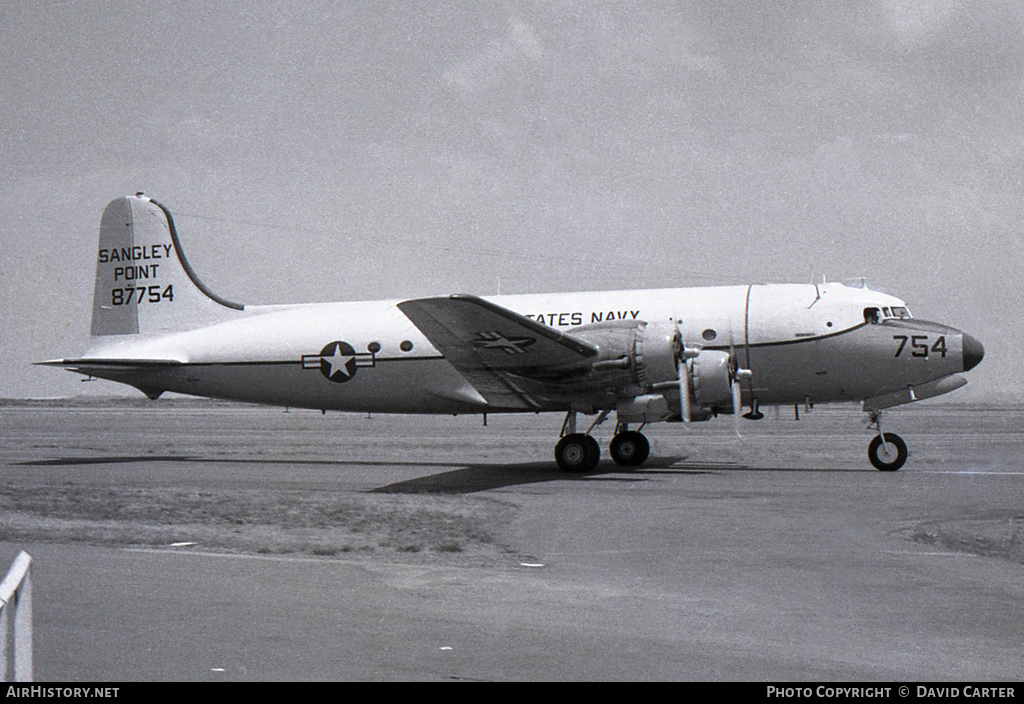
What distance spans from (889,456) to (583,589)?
1334cm

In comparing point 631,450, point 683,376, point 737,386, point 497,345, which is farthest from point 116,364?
point 737,386

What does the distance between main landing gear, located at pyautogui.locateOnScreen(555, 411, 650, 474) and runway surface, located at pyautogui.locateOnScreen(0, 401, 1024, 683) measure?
210 centimetres

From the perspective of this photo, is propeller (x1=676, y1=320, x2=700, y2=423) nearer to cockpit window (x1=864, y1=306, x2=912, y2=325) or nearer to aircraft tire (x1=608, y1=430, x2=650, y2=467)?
aircraft tire (x1=608, y1=430, x2=650, y2=467)

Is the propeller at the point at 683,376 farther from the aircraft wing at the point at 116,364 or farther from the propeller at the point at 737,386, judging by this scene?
the aircraft wing at the point at 116,364

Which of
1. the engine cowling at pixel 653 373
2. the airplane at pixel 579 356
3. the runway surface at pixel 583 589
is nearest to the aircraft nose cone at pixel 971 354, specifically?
the airplane at pixel 579 356

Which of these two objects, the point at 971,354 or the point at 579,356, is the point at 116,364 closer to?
the point at 579,356

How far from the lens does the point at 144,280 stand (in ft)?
84.3

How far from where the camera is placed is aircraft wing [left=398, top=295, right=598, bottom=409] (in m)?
17.2

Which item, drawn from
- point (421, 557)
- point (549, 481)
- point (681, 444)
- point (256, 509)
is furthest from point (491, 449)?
point (421, 557)

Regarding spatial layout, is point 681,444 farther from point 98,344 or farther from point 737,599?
point 737,599

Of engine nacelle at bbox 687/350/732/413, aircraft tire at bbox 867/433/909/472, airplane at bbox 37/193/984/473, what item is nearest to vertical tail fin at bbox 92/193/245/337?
airplane at bbox 37/193/984/473

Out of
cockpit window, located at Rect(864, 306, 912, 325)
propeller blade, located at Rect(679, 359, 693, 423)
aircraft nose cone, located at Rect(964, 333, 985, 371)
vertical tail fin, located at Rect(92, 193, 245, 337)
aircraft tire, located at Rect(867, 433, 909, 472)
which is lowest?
aircraft tire, located at Rect(867, 433, 909, 472)

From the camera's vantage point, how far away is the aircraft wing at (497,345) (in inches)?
679

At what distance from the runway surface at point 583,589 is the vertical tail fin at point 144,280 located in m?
8.43
